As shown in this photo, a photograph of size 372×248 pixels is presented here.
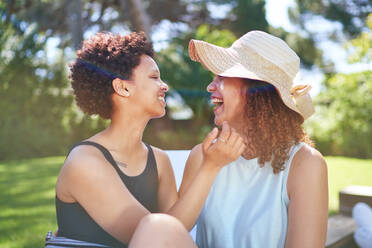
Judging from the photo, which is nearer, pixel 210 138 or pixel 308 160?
pixel 210 138

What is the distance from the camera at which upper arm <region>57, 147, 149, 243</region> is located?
67.4 inches

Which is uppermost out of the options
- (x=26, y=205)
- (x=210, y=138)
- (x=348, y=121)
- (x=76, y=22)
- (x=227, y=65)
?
(x=227, y=65)

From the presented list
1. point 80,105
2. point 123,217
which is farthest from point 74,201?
point 80,105

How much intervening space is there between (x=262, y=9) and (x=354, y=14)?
14.1 feet

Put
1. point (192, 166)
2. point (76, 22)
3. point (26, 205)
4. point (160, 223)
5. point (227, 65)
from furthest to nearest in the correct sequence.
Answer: point (76, 22)
point (26, 205)
point (192, 166)
point (227, 65)
point (160, 223)

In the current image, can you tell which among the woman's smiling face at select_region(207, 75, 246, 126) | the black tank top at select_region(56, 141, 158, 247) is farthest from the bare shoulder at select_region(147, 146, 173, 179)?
the woman's smiling face at select_region(207, 75, 246, 126)

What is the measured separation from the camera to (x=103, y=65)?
2.05 m

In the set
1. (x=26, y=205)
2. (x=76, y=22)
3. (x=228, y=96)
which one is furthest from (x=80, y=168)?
(x=76, y=22)

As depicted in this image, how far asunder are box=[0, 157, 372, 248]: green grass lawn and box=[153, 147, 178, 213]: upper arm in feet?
7.65

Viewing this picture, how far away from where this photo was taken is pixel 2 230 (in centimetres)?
447

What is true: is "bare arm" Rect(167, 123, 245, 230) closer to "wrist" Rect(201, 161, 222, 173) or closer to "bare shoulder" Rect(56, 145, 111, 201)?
"wrist" Rect(201, 161, 222, 173)

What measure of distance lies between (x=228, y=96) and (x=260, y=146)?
1.00ft

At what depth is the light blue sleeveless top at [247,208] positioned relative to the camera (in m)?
1.88

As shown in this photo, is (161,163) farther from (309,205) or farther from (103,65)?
(309,205)
